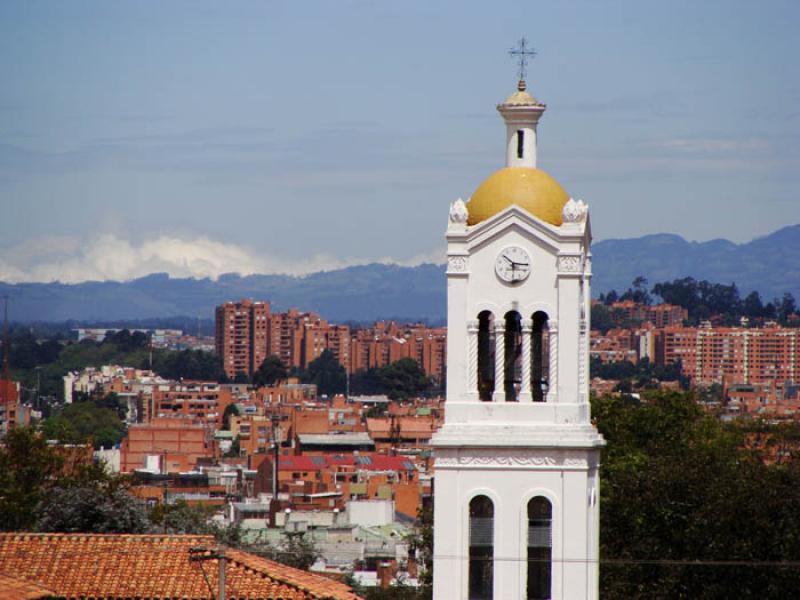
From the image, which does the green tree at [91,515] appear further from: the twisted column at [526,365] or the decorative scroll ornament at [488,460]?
the twisted column at [526,365]

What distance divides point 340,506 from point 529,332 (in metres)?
81.7

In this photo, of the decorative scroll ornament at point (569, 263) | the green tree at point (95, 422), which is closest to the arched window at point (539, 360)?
the decorative scroll ornament at point (569, 263)

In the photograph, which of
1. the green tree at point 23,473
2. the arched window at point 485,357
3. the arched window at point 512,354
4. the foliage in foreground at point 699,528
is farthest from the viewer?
the green tree at point 23,473

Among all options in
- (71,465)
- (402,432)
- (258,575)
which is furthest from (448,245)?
(402,432)

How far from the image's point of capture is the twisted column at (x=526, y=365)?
2600cm

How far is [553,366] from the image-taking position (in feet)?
85.6

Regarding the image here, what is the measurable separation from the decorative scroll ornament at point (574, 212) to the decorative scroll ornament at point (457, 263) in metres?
1.17

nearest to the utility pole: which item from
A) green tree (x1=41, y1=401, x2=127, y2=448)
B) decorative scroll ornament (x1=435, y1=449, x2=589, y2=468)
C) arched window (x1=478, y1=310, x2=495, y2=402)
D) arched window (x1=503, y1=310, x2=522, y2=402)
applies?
decorative scroll ornament (x1=435, y1=449, x2=589, y2=468)

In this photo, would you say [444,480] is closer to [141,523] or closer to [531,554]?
[531,554]

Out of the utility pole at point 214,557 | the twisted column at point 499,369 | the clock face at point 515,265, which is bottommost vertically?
the utility pole at point 214,557

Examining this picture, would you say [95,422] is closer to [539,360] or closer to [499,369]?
Result: [539,360]

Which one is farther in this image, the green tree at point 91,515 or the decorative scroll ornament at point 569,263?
the green tree at point 91,515

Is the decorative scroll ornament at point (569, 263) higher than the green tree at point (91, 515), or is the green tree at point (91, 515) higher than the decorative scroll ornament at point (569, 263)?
the decorative scroll ornament at point (569, 263)

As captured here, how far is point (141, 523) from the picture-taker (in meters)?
43.9
